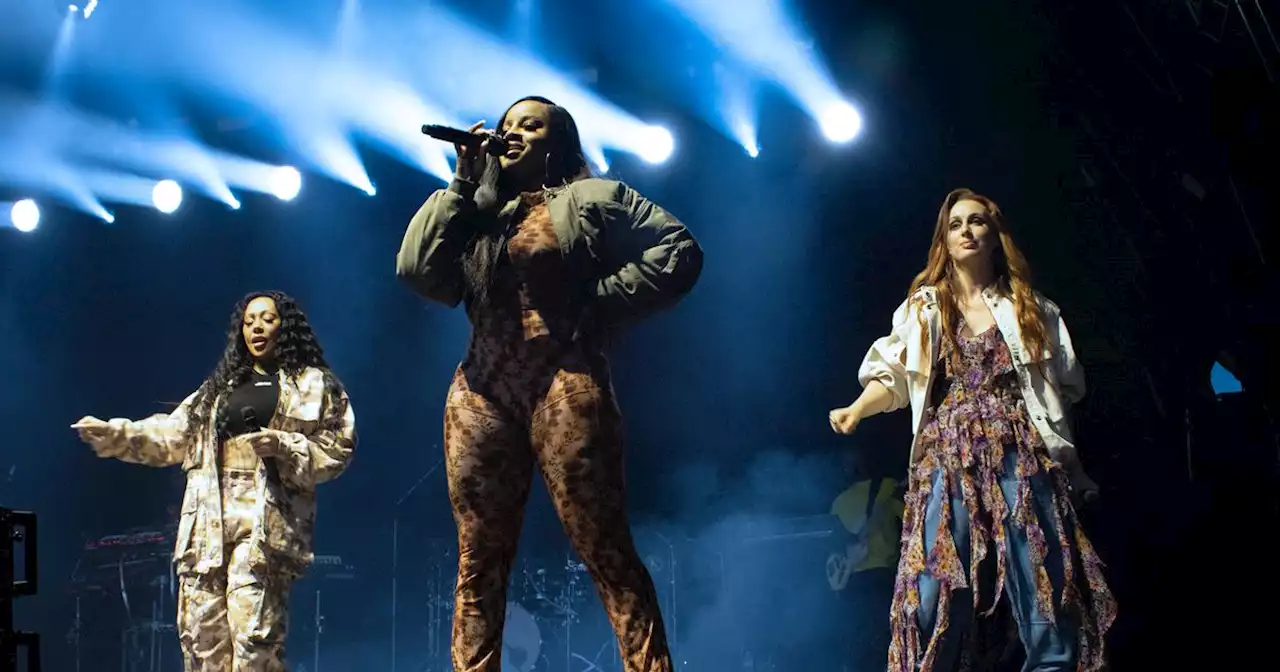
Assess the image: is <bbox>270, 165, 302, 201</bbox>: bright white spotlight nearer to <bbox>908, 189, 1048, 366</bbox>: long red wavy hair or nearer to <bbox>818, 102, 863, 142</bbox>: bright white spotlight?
<bbox>818, 102, 863, 142</bbox>: bright white spotlight

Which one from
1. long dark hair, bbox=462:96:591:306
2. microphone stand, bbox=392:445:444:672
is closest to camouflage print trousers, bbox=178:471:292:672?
long dark hair, bbox=462:96:591:306

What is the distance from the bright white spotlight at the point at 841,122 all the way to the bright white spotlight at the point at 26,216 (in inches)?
211

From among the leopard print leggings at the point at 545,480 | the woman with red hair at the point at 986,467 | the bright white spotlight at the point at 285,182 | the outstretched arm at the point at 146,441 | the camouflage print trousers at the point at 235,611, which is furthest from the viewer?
the bright white spotlight at the point at 285,182

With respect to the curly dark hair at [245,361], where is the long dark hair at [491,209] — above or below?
above

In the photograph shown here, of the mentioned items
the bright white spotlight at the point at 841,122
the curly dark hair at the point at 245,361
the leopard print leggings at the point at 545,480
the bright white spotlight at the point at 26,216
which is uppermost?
the bright white spotlight at the point at 26,216

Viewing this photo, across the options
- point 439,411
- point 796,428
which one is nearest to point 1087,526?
point 796,428

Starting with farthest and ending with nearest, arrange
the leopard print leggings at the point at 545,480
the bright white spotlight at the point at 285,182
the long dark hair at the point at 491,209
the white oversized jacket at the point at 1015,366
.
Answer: the bright white spotlight at the point at 285,182 → the white oversized jacket at the point at 1015,366 → the long dark hair at the point at 491,209 → the leopard print leggings at the point at 545,480

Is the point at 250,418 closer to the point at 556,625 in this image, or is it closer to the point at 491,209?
the point at 491,209

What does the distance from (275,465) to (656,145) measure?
2.74 m

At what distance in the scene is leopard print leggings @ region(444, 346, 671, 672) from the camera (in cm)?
366

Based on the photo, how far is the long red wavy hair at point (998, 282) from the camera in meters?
4.14

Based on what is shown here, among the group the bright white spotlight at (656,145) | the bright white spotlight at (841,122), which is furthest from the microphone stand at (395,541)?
the bright white spotlight at (841,122)

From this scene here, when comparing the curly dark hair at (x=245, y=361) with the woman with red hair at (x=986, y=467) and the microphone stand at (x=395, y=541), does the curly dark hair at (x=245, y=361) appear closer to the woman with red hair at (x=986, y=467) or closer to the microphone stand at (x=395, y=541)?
the woman with red hair at (x=986, y=467)

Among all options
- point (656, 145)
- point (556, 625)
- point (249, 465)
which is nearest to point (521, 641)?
point (556, 625)
